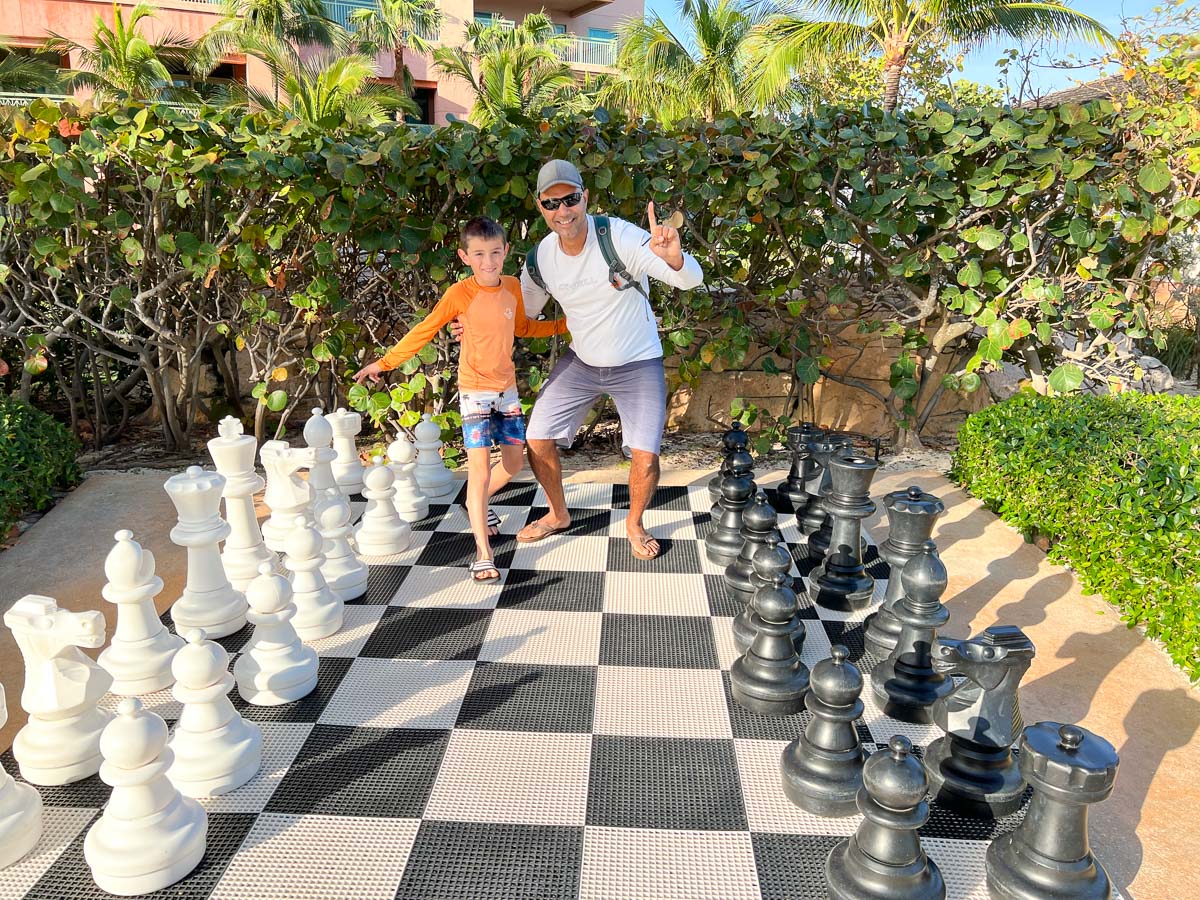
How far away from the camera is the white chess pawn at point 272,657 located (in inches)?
82.0

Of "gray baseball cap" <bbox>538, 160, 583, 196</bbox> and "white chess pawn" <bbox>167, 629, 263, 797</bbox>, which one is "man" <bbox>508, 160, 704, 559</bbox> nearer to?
"gray baseball cap" <bbox>538, 160, 583, 196</bbox>

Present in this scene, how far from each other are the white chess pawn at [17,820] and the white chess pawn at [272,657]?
0.53m

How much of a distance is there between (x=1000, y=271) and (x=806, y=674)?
2.99 meters

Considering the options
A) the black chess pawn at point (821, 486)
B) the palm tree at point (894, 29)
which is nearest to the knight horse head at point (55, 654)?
the black chess pawn at point (821, 486)

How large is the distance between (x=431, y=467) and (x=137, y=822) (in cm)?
235

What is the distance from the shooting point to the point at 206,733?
1.79m

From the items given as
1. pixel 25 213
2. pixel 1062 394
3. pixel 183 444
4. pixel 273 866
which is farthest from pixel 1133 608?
pixel 25 213

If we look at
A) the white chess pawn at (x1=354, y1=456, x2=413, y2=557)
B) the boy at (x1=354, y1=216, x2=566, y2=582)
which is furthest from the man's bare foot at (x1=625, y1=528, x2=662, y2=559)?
the white chess pawn at (x1=354, y1=456, x2=413, y2=557)

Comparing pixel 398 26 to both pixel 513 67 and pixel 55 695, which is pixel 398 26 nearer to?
pixel 513 67

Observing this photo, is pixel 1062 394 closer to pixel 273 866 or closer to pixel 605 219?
pixel 605 219

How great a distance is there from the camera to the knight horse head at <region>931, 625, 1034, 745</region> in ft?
5.72

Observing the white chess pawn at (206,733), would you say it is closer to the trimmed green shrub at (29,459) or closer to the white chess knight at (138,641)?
the white chess knight at (138,641)

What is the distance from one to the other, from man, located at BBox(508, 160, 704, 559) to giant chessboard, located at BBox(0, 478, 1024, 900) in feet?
1.81

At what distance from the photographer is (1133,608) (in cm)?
261
